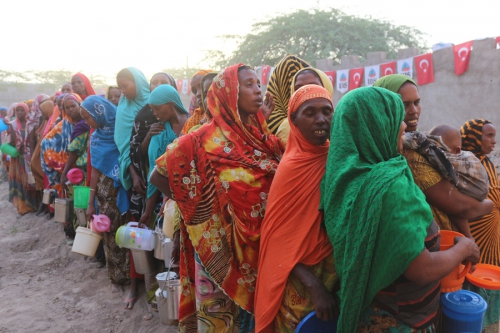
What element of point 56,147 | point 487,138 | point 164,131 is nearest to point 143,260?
point 164,131

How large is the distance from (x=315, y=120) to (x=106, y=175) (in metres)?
3.09

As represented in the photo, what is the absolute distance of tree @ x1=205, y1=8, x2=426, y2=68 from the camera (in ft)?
57.5

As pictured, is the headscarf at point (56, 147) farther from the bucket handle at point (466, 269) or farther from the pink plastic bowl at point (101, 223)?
the bucket handle at point (466, 269)

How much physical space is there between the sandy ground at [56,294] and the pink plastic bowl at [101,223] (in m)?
0.81

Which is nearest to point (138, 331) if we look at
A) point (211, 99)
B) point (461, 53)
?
point (211, 99)

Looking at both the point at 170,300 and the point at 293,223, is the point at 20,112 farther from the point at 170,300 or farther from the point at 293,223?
the point at 293,223

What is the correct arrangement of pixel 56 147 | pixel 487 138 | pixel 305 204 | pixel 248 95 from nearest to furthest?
pixel 305 204 < pixel 248 95 < pixel 487 138 < pixel 56 147

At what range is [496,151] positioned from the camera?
7773mm

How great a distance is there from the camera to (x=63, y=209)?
5.21 m

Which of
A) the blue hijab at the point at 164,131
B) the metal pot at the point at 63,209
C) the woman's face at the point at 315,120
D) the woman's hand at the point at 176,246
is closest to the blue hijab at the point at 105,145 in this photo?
the blue hijab at the point at 164,131

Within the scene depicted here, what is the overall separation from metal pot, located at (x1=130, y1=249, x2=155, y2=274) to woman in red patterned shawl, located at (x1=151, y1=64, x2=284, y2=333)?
133cm

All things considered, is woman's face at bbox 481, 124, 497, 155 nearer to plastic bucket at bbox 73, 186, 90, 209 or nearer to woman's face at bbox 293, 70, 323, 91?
woman's face at bbox 293, 70, 323, 91


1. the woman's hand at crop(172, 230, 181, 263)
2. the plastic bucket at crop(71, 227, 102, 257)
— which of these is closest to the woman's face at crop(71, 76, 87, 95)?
the plastic bucket at crop(71, 227, 102, 257)

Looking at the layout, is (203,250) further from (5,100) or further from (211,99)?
(5,100)
